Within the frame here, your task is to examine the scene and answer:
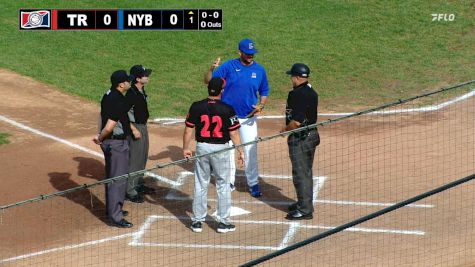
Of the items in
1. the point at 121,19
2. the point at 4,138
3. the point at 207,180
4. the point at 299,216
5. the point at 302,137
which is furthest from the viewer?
the point at 121,19

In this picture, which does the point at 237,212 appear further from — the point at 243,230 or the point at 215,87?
the point at 215,87

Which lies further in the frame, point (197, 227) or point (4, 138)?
point (4, 138)

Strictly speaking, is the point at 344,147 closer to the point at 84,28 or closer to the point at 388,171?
the point at 388,171

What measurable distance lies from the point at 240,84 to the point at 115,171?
215cm

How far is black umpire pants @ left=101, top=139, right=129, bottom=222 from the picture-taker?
11547 millimetres

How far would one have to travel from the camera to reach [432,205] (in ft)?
39.6

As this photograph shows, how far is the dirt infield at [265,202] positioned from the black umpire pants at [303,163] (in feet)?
0.98

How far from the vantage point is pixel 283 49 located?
2095 cm

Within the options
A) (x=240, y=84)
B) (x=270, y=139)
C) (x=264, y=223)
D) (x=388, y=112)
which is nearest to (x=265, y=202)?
(x=264, y=223)

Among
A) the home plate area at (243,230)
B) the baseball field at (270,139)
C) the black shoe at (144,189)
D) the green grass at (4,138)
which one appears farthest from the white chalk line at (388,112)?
the home plate area at (243,230)

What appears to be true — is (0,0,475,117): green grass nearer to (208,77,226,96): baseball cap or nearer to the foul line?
the foul line

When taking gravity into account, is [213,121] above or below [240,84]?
below

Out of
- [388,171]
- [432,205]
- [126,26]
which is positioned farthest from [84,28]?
[432,205]

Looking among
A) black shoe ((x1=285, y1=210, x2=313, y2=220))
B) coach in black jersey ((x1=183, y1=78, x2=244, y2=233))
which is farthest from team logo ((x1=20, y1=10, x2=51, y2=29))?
black shoe ((x1=285, y1=210, x2=313, y2=220))
